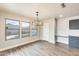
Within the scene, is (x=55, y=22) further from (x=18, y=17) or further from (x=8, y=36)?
(x=8, y=36)

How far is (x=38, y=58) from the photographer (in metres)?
0.79

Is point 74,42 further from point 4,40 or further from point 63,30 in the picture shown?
point 4,40

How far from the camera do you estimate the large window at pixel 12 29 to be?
4.22 metres

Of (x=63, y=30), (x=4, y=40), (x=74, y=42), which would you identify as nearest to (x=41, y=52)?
(x=4, y=40)

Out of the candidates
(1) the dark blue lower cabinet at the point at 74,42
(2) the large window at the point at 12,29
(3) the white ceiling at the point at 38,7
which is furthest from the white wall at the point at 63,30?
(2) the large window at the point at 12,29

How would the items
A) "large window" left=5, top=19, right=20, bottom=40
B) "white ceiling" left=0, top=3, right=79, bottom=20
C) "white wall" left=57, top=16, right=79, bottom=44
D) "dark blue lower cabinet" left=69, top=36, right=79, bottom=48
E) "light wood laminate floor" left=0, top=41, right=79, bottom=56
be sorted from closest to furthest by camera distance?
"white ceiling" left=0, top=3, right=79, bottom=20 < "light wood laminate floor" left=0, top=41, right=79, bottom=56 < "large window" left=5, top=19, right=20, bottom=40 < "dark blue lower cabinet" left=69, top=36, right=79, bottom=48 < "white wall" left=57, top=16, right=79, bottom=44

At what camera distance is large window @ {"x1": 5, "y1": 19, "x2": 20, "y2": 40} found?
422 centimetres

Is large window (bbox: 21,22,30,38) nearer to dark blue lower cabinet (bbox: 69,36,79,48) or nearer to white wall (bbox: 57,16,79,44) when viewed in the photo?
white wall (bbox: 57,16,79,44)

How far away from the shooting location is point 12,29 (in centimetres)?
463

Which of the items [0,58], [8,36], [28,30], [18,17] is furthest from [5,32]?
[0,58]

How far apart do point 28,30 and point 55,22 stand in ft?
7.40

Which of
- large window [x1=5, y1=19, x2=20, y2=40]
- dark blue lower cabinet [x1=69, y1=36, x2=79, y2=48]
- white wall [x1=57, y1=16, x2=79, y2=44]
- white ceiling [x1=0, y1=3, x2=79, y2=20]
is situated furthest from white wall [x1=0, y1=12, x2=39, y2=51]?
dark blue lower cabinet [x1=69, y1=36, x2=79, y2=48]

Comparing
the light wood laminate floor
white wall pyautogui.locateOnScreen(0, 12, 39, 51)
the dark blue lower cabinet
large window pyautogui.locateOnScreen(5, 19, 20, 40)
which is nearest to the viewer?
the light wood laminate floor

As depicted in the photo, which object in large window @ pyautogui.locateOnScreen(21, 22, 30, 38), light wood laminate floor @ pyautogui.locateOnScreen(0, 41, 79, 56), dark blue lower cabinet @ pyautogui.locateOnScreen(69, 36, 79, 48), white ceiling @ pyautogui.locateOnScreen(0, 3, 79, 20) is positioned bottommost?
light wood laminate floor @ pyautogui.locateOnScreen(0, 41, 79, 56)
